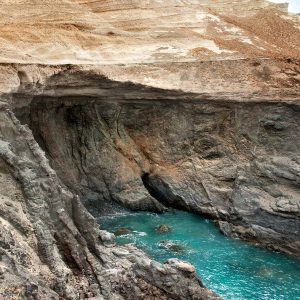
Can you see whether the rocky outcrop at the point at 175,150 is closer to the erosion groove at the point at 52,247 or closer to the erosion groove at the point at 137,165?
the erosion groove at the point at 137,165

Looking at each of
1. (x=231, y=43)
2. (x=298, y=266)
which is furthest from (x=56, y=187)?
(x=231, y=43)

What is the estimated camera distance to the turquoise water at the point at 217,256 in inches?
707

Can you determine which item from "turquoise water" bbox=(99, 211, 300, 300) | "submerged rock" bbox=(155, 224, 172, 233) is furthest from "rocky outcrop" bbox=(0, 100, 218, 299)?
"submerged rock" bbox=(155, 224, 172, 233)

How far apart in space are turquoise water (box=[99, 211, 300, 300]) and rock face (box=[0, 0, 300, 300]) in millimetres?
793

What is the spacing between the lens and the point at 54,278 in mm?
13117

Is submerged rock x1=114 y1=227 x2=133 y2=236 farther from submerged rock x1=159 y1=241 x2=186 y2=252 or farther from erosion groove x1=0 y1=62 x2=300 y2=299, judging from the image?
erosion groove x1=0 y1=62 x2=300 y2=299

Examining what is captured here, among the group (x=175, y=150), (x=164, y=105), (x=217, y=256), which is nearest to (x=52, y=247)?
(x=217, y=256)

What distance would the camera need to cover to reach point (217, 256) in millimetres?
20234

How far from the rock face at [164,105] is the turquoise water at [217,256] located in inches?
31.2

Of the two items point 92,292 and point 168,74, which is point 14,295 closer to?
point 92,292

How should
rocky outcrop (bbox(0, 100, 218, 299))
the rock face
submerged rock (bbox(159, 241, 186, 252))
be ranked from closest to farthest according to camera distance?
rocky outcrop (bbox(0, 100, 218, 299)), submerged rock (bbox(159, 241, 186, 252)), the rock face

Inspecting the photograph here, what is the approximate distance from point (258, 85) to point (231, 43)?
3275mm

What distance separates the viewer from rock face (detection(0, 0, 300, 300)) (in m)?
21.2

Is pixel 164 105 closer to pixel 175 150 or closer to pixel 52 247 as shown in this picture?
pixel 175 150
